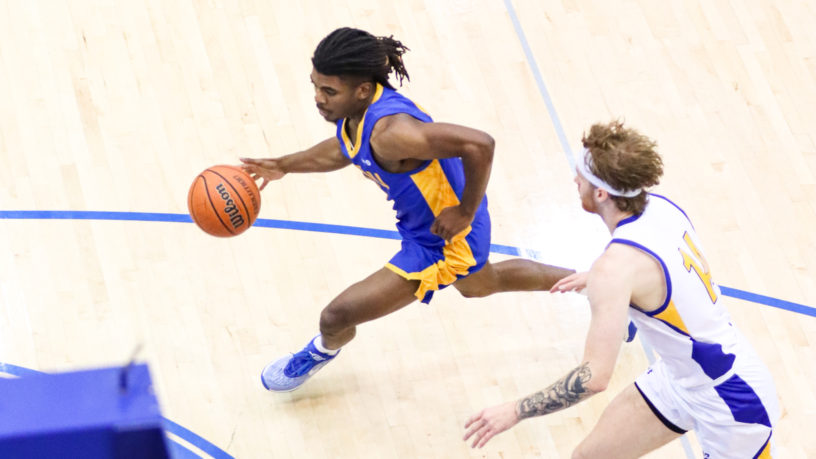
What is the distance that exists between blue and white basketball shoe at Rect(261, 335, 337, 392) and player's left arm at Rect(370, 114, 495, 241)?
1077mm

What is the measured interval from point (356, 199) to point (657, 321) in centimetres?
235

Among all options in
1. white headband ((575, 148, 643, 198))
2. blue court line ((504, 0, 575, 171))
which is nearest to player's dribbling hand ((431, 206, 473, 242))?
white headband ((575, 148, 643, 198))

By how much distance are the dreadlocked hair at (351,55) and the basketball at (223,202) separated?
723 millimetres

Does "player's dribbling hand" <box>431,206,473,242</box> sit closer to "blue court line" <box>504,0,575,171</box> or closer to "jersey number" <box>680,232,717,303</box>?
"jersey number" <box>680,232,717,303</box>

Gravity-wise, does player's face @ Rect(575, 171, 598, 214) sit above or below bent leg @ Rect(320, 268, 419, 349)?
above

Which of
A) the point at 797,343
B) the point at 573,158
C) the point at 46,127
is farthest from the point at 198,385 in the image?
the point at 797,343

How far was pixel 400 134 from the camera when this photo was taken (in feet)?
12.7

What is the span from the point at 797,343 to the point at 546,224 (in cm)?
138

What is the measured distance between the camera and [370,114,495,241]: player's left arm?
12.5 feet

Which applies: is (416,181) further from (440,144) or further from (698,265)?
(698,265)

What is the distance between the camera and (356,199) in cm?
555

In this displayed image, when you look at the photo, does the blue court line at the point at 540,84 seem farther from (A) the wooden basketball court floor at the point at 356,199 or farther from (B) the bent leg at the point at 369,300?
(B) the bent leg at the point at 369,300

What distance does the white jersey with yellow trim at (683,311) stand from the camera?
344cm

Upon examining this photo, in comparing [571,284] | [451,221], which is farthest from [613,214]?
[451,221]
